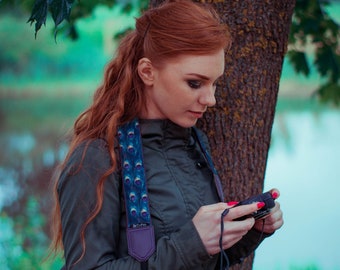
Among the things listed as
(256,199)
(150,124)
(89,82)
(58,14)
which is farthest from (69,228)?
(89,82)

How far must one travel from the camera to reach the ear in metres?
1.60

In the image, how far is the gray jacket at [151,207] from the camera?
1.46 metres

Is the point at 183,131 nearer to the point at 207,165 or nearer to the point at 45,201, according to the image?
the point at 207,165

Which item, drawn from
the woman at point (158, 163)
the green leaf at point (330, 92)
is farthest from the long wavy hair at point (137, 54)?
the green leaf at point (330, 92)

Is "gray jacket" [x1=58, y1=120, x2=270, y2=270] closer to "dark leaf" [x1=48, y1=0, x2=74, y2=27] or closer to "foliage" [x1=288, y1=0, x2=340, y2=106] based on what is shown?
"dark leaf" [x1=48, y1=0, x2=74, y2=27]

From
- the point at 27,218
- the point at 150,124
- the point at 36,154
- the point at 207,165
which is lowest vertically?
the point at 27,218

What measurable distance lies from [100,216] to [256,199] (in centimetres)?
36

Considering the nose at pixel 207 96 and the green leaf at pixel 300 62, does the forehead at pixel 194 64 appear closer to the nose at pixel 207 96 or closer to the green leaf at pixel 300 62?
the nose at pixel 207 96

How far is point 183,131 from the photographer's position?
168 centimetres

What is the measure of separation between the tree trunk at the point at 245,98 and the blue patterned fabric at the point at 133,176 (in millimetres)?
489

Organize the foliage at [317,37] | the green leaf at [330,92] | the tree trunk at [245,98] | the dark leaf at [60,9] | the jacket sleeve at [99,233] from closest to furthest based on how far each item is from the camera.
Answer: the jacket sleeve at [99,233], the dark leaf at [60,9], the tree trunk at [245,98], the foliage at [317,37], the green leaf at [330,92]

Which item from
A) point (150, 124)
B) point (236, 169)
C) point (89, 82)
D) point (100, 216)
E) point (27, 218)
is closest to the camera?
point (100, 216)

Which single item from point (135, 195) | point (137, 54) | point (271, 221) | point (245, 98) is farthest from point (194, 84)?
Answer: point (245, 98)

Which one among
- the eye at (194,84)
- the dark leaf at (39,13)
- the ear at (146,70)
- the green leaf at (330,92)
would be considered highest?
the dark leaf at (39,13)
